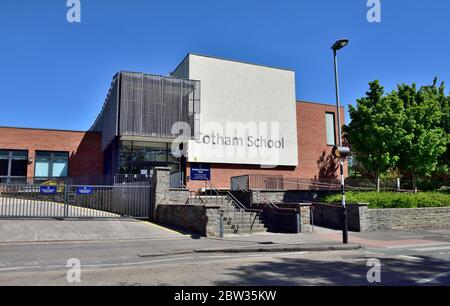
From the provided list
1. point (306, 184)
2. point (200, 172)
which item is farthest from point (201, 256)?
point (306, 184)

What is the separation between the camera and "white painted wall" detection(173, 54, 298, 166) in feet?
105

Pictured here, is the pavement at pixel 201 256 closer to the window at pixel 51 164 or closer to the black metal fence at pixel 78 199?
the black metal fence at pixel 78 199

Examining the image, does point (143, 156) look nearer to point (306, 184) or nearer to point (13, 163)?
point (13, 163)

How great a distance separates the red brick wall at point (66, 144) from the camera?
32.4 m

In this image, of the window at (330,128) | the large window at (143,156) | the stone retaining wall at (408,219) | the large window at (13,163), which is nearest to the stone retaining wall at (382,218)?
the stone retaining wall at (408,219)

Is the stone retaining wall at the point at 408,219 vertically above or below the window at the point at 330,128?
below

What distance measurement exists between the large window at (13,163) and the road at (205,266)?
21.5m

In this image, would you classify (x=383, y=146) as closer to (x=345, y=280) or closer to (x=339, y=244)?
(x=339, y=244)

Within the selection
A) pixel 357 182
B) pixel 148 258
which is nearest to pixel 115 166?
pixel 148 258

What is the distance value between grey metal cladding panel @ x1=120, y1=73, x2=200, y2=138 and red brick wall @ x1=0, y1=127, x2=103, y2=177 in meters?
9.40

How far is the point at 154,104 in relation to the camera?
27.9m

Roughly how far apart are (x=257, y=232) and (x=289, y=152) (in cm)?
1809

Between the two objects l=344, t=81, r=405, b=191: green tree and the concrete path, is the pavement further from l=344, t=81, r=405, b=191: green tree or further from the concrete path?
l=344, t=81, r=405, b=191: green tree

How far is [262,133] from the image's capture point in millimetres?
33938
